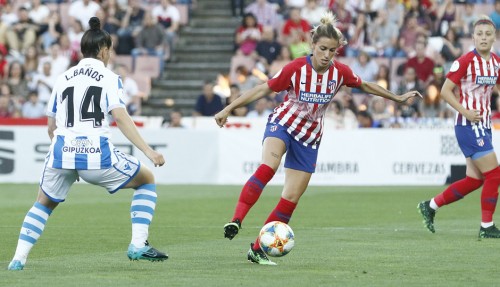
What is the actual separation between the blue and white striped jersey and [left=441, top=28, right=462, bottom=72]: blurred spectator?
16372mm

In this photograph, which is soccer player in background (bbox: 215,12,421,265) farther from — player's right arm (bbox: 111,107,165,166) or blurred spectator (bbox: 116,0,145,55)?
blurred spectator (bbox: 116,0,145,55)

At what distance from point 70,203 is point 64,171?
8861 mm

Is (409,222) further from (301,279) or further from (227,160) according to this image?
(227,160)

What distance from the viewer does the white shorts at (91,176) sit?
9.63 meters

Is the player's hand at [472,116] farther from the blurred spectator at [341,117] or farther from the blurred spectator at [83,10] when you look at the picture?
the blurred spectator at [83,10]

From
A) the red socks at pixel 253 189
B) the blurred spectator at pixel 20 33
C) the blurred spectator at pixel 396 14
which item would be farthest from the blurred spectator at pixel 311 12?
the red socks at pixel 253 189

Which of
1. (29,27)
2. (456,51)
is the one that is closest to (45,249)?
(456,51)

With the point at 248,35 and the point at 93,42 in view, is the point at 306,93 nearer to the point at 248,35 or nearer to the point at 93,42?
the point at 93,42

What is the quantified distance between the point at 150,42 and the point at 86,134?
1881cm

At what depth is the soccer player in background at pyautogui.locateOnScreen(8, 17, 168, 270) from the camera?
9.55 m

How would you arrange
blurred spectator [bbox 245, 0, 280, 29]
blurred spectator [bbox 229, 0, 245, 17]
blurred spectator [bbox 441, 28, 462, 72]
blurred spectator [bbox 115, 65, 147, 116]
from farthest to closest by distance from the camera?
blurred spectator [bbox 229, 0, 245, 17] → blurred spectator [bbox 245, 0, 280, 29] → blurred spectator [bbox 115, 65, 147, 116] → blurred spectator [bbox 441, 28, 462, 72]

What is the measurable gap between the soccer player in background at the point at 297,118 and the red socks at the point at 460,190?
2688mm

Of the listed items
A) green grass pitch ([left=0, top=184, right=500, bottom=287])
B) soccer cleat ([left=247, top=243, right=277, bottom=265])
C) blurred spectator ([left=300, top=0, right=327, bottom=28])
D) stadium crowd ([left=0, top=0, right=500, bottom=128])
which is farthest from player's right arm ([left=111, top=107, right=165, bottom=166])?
blurred spectator ([left=300, top=0, right=327, bottom=28])

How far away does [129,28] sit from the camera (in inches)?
1129
